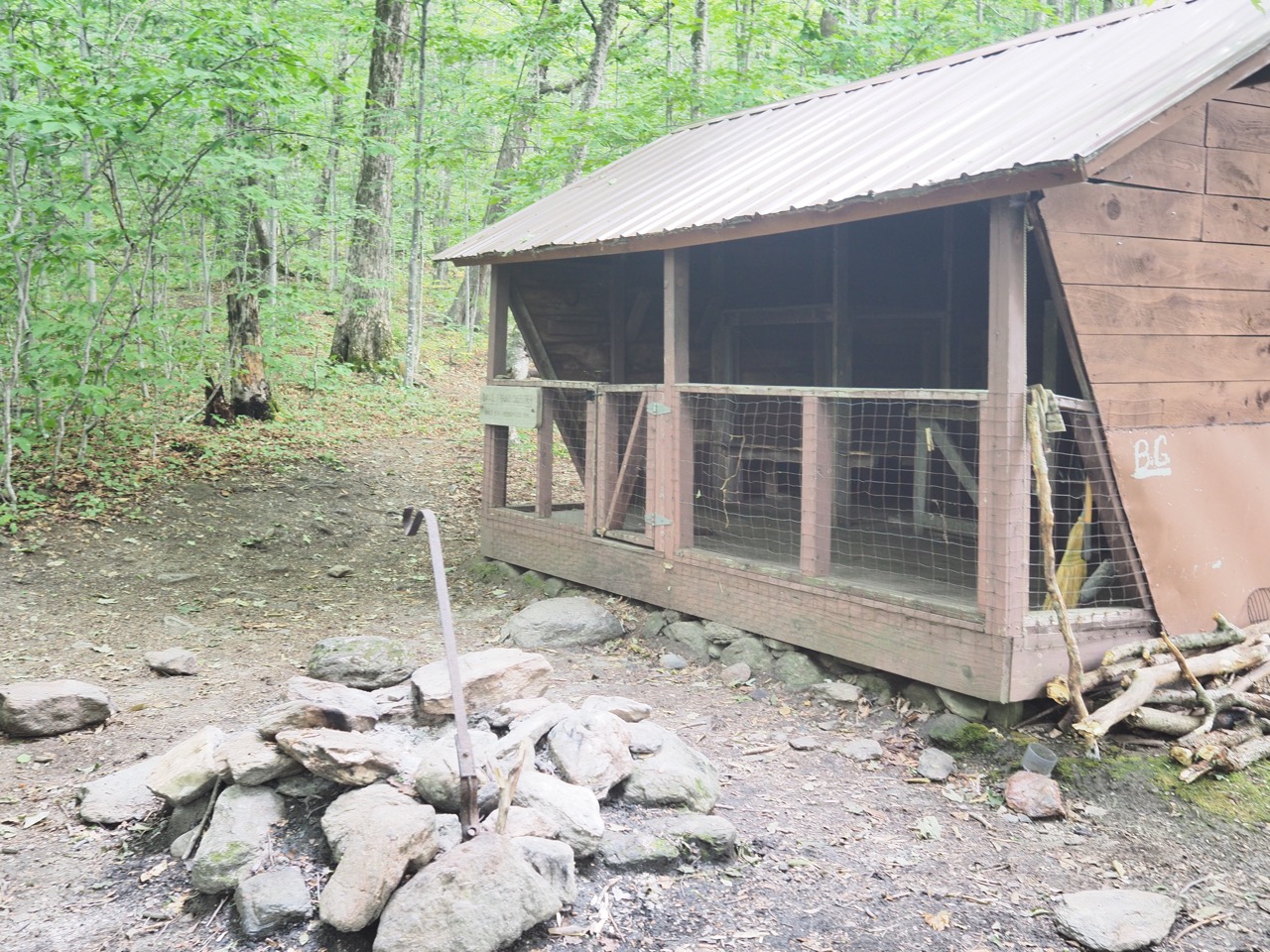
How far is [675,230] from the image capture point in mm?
6418

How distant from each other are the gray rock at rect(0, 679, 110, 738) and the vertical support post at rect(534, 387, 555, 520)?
3878mm

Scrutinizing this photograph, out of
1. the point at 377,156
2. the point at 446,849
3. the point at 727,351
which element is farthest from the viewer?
the point at 377,156

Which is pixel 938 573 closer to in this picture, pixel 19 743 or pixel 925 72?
pixel 925 72

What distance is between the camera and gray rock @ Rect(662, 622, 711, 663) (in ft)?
22.8

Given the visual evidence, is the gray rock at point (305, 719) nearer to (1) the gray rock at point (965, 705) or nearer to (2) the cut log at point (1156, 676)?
(1) the gray rock at point (965, 705)

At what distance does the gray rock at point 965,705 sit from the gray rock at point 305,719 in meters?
2.97

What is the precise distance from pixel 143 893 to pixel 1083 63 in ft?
21.6

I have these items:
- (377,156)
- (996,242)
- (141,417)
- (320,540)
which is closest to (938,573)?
(996,242)

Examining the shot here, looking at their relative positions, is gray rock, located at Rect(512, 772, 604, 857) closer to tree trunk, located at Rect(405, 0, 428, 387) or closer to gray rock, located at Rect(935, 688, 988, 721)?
gray rock, located at Rect(935, 688, 988, 721)

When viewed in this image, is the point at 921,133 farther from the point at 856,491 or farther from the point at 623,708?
the point at 623,708

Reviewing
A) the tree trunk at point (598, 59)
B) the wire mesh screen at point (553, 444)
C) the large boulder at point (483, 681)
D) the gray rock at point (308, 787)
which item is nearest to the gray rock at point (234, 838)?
the gray rock at point (308, 787)

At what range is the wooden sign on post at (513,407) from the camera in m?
8.53

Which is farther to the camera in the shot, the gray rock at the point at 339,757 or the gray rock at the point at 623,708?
the gray rock at the point at 623,708

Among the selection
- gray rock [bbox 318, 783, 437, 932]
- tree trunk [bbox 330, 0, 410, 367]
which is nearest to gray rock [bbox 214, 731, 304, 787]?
gray rock [bbox 318, 783, 437, 932]
